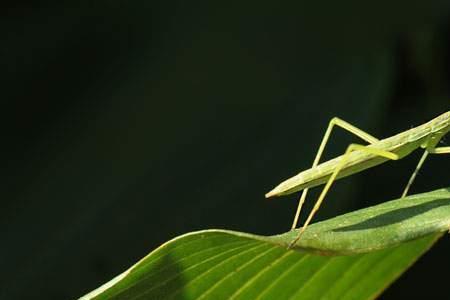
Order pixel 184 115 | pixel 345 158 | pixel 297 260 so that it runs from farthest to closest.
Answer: pixel 184 115 < pixel 345 158 < pixel 297 260

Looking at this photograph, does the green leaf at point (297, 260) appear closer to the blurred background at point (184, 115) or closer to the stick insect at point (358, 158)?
the stick insect at point (358, 158)

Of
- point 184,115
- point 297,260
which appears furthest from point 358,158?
point 184,115

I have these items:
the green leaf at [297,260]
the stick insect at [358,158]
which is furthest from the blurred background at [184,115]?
the green leaf at [297,260]

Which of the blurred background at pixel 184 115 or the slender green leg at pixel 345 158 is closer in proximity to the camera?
the slender green leg at pixel 345 158

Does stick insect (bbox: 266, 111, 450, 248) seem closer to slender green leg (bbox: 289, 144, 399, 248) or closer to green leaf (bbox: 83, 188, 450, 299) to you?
slender green leg (bbox: 289, 144, 399, 248)

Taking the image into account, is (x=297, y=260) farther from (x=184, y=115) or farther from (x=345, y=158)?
(x=184, y=115)

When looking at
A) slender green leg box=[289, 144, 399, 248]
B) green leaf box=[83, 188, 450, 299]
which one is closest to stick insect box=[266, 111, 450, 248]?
slender green leg box=[289, 144, 399, 248]
